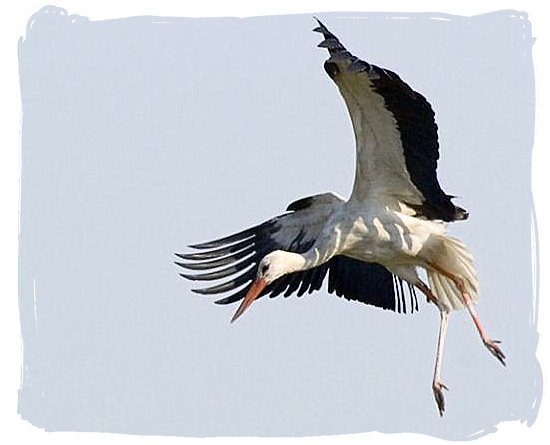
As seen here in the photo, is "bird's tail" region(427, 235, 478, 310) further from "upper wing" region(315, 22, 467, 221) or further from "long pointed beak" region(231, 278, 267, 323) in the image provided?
"long pointed beak" region(231, 278, 267, 323)

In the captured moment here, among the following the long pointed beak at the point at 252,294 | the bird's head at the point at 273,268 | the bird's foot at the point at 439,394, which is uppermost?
the bird's head at the point at 273,268

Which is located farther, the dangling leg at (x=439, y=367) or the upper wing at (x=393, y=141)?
the dangling leg at (x=439, y=367)

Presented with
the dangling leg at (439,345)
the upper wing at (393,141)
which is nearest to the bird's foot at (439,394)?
the dangling leg at (439,345)

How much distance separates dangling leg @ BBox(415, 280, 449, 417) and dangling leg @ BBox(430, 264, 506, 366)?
20 cm

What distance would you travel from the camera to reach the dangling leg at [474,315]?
10086mm

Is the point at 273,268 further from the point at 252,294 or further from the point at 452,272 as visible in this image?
the point at 452,272

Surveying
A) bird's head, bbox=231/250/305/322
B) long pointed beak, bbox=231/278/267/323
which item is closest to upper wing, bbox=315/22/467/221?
bird's head, bbox=231/250/305/322

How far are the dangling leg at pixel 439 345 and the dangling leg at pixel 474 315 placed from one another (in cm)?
20

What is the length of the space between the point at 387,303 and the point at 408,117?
1796mm

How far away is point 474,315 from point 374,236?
87cm

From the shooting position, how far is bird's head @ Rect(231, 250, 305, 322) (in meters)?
10.1

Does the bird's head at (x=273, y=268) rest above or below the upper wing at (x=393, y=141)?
below

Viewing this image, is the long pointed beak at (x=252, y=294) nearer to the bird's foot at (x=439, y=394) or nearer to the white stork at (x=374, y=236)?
the white stork at (x=374, y=236)

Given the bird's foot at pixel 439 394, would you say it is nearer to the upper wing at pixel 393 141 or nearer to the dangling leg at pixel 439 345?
the dangling leg at pixel 439 345
